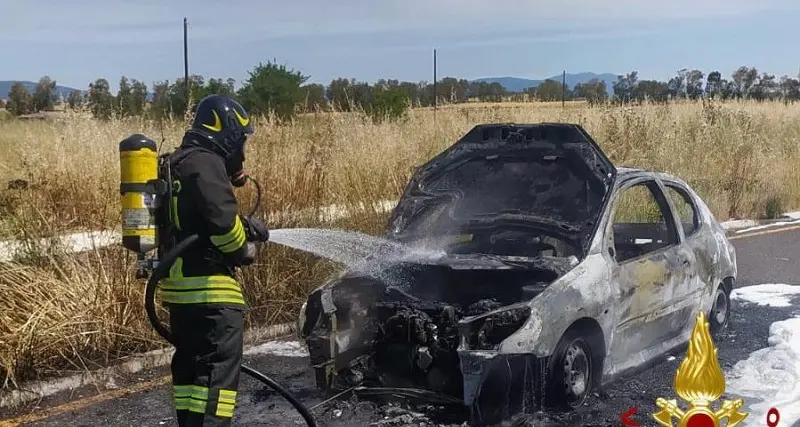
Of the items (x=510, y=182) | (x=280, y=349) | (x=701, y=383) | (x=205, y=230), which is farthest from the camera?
(x=280, y=349)

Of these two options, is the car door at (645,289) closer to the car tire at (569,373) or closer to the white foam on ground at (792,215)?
the car tire at (569,373)

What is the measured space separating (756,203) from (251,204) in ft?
30.4

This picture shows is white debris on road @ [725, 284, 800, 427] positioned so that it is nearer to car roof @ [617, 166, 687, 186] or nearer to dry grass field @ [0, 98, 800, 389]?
car roof @ [617, 166, 687, 186]

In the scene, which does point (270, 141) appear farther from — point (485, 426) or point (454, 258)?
point (485, 426)

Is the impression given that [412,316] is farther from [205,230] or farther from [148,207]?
[148,207]

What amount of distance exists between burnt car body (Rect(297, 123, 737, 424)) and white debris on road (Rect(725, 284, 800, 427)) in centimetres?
47

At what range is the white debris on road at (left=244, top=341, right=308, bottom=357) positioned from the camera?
6.83 metres

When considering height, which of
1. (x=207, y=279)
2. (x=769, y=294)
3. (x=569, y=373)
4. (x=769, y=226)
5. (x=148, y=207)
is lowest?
(x=769, y=294)

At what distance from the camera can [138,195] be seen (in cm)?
421

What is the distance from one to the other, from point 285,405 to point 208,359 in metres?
1.50

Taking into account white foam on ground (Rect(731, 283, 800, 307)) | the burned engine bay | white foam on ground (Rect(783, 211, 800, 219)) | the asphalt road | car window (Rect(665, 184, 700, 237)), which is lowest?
the asphalt road

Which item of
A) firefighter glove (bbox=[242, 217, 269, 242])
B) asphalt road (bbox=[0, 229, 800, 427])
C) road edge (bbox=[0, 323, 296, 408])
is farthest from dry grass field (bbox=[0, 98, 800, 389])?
firefighter glove (bbox=[242, 217, 269, 242])

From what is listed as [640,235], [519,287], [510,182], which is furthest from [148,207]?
[640,235]

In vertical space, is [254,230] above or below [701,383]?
below
